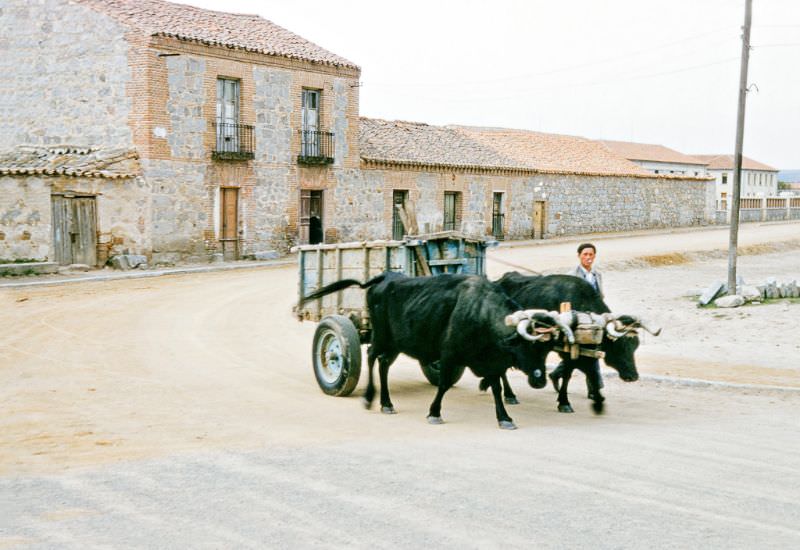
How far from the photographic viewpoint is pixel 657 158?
91.0 meters

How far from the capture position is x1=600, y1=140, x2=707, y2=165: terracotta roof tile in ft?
291

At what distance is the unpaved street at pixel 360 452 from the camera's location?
229 inches

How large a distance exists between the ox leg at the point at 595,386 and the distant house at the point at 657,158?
79.6 metres

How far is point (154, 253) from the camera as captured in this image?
88.1 feet

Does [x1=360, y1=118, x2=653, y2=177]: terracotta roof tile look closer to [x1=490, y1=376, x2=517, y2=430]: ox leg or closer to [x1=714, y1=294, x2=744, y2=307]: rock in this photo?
[x1=714, y1=294, x2=744, y2=307]: rock

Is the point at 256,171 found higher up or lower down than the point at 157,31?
lower down

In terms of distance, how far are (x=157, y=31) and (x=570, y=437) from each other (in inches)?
850

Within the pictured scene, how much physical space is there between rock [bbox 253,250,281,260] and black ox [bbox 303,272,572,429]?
66.3ft

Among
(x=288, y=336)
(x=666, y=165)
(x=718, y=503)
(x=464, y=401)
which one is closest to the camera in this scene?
(x=718, y=503)

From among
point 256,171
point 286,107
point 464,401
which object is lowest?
point 464,401

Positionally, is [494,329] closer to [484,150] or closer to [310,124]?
[310,124]

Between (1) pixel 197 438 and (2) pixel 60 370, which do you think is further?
(2) pixel 60 370

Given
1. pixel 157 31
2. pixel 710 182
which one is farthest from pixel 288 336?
pixel 710 182

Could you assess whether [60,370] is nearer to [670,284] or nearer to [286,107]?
[670,284]
